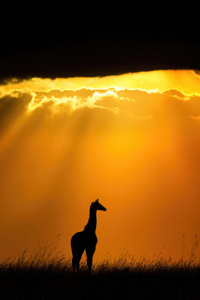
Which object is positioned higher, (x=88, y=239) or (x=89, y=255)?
(x=88, y=239)

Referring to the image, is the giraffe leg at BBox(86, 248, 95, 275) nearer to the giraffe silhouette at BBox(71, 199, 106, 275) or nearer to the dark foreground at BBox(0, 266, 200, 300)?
the giraffe silhouette at BBox(71, 199, 106, 275)

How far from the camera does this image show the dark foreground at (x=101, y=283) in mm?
11234

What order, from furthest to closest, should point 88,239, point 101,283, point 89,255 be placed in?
1. point 88,239
2. point 89,255
3. point 101,283

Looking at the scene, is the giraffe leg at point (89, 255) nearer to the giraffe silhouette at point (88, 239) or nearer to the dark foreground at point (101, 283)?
the giraffe silhouette at point (88, 239)

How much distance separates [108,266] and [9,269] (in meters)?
2.63

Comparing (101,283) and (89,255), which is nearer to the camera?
(101,283)

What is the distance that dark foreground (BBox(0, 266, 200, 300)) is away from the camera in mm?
11234

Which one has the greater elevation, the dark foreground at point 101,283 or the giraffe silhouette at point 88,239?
the giraffe silhouette at point 88,239

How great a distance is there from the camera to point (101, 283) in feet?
42.1

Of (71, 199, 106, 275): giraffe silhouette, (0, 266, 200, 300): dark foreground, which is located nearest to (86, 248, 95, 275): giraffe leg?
(71, 199, 106, 275): giraffe silhouette

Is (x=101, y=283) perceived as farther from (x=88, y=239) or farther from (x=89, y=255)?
(x=88, y=239)

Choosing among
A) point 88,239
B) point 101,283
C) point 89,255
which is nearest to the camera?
point 101,283

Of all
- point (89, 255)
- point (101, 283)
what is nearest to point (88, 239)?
point (89, 255)

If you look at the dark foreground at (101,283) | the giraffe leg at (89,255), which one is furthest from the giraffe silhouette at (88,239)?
the dark foreground at (101,283)
